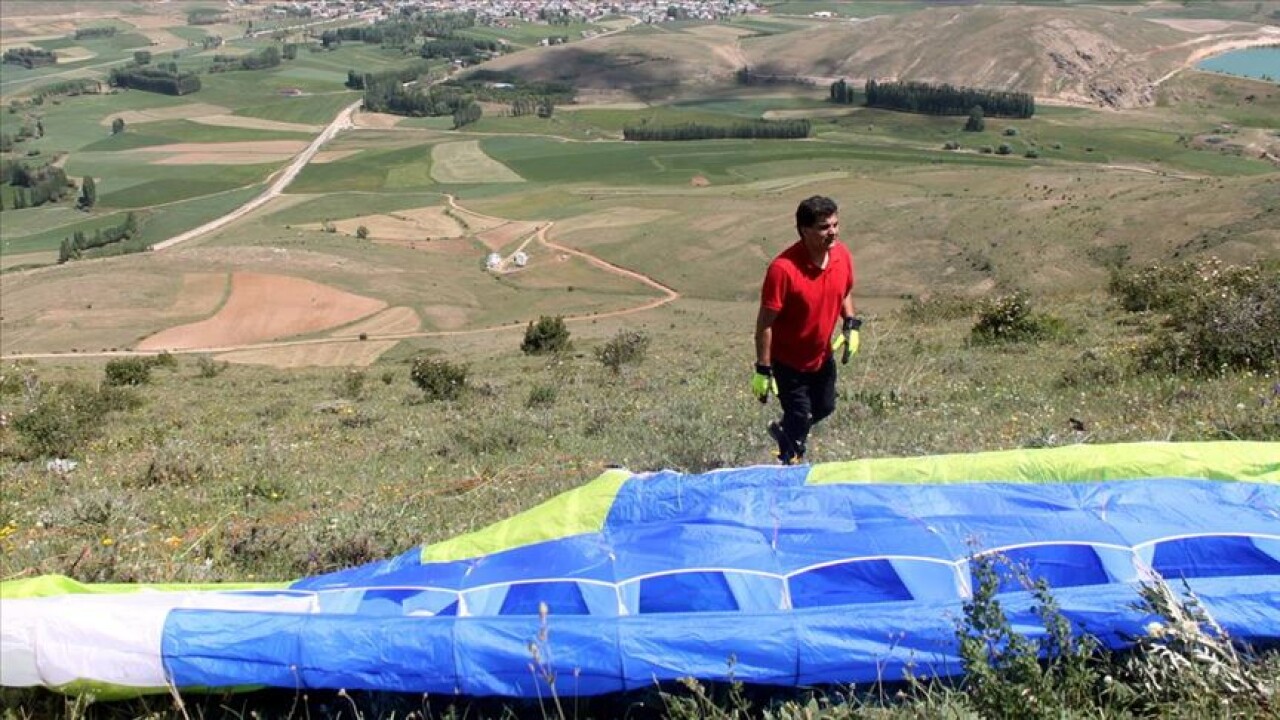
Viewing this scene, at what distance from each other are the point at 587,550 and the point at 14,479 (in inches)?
392

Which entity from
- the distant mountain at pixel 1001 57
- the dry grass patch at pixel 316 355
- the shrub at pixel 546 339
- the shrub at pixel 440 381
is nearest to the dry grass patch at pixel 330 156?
the distant mountain at pixel 1001 57

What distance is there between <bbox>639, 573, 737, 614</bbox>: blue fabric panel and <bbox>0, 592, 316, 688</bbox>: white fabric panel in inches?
90.7

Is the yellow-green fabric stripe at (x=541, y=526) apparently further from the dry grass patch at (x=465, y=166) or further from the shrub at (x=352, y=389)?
the dry grass patch at (x=465, y=166)

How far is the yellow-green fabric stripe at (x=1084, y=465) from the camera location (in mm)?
5973

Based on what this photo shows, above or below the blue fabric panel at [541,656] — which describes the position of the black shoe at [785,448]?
below

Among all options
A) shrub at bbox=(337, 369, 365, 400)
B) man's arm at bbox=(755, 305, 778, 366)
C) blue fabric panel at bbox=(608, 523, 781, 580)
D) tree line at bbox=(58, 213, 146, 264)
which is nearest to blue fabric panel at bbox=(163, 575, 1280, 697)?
blue fabric panel at bbox=(608, 523, 781, 580)

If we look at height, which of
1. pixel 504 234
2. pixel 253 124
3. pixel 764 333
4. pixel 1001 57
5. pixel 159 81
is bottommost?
pixel 504 234

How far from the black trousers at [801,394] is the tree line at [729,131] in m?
136

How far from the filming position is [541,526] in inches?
235

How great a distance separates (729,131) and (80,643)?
145 m

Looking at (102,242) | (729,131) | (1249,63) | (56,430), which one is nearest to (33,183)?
(102,242)

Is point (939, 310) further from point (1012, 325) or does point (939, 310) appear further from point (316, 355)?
point (316, 355)

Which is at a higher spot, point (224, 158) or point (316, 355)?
point (224, 158)

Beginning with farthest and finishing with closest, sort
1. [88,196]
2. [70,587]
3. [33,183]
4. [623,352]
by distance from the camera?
[33,183]
[88,196]
[623,352]
[70,587]
